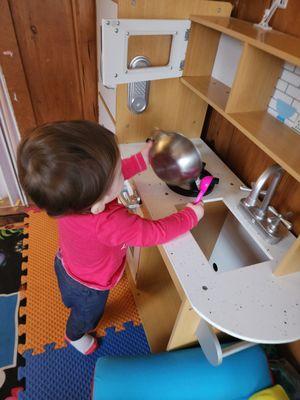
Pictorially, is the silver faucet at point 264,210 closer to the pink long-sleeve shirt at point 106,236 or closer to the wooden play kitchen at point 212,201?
the wooden play kitchen at point 212,201

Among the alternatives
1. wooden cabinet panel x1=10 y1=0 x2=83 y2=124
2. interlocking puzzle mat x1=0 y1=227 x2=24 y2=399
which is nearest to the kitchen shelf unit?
wooden cabinet panel x1=10 y1=0 x2=83 y2=124

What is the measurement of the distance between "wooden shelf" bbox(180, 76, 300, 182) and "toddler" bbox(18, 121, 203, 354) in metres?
0.25

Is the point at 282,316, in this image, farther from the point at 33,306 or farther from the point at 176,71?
the point at 33,306

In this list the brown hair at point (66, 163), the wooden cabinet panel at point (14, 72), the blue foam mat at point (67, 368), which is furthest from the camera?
the wooden cabinet panel at point (14, 72)

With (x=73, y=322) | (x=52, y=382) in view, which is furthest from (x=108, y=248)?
(x=52, y=382)

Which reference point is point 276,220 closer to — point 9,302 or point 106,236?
point 106,236

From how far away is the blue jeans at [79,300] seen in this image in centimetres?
89

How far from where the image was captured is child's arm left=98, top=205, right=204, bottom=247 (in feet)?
2.30

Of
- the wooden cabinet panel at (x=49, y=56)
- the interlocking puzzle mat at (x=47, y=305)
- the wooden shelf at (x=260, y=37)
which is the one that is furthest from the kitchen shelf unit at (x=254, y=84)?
the interlocking puzzle mat at (x=47, y=305)

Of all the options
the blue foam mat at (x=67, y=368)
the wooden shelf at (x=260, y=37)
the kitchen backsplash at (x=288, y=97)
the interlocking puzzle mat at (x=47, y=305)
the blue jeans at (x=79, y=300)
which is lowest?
the blue foam mat at (x=67, y=368)

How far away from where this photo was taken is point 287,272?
0.76 m

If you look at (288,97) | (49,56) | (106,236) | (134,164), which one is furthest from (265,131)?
(49,56)

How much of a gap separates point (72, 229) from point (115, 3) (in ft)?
2.32

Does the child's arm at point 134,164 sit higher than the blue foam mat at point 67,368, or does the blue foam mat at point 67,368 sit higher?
the child's arm at point 134,164
